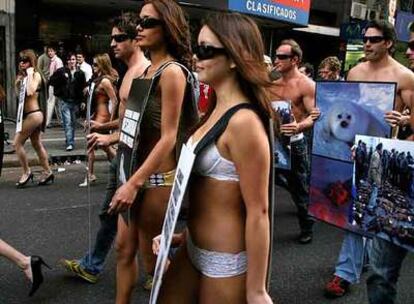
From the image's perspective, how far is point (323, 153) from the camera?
149 inches

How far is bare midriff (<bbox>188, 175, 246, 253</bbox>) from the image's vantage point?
6.50 feet

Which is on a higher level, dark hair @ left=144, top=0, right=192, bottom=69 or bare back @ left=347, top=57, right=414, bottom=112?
dark hair @ left=144, top=0, right=192, bottom=69

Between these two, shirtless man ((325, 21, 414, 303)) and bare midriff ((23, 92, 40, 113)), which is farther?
bare midriff ((23, 92, 40, 113))

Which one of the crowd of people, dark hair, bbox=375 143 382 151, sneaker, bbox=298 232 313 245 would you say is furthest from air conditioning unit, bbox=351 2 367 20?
dark hair, bbox=375 143 382 151

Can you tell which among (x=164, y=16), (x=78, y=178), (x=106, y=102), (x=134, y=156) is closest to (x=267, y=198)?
(x=134, y=156)

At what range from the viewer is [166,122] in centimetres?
276

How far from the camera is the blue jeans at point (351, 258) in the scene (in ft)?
12.7

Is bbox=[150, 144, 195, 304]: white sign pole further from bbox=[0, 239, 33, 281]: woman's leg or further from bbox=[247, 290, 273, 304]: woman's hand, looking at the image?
bbox=[0, 239, 33, 281]: woman's leg

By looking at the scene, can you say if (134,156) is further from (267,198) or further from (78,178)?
(78,178)

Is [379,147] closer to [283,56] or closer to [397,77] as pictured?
[397,77]

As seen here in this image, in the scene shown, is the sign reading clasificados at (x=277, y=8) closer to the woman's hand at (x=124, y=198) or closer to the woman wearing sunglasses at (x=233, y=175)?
the woman's hand at (x=124, y=198)

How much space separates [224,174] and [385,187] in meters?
1.29

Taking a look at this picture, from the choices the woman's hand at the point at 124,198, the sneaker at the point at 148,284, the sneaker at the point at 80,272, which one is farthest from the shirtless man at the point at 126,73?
the woman's hand at the point at 124,198

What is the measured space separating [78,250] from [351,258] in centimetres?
228
